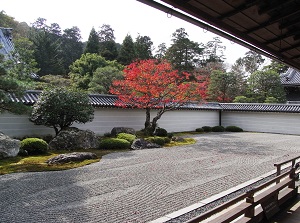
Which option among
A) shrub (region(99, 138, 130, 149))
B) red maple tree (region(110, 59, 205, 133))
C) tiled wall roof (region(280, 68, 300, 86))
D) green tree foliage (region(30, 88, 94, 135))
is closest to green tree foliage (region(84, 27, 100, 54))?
red maple tree (region(110, 59, 205, 133))

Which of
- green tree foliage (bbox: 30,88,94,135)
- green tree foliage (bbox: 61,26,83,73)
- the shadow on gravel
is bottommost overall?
the shadow on gravel

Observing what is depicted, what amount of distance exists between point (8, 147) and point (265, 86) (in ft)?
75.9

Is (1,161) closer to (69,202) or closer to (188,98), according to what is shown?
(69,202)

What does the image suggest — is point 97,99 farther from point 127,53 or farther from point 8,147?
point 127,53

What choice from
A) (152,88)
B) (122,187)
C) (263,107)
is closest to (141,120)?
(152,88)

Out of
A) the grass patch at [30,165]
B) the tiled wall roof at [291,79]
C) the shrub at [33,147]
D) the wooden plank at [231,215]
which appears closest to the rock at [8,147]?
the grass patch at [30,165]

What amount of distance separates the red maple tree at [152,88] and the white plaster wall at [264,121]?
29.8 ft

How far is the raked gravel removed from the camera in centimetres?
461

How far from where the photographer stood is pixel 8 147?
9094mm

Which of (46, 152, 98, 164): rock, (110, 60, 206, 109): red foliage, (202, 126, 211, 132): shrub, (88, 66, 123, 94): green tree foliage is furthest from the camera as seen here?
(202, 126, 211, 132): shrub

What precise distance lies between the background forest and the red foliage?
1.85 meters

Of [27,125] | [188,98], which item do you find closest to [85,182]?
[27,125]

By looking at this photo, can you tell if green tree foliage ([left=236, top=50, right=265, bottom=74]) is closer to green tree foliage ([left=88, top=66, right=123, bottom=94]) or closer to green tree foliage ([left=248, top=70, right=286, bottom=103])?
green tree foliage ([left=248, top=70, right=286, bottom=103])

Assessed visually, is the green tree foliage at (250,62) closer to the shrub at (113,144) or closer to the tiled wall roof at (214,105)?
the tiled wall roof at (214,105)
